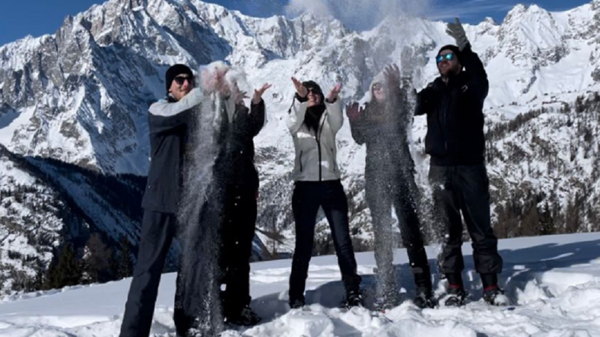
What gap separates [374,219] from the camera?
7.28 metres

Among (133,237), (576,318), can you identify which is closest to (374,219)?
(576,318)

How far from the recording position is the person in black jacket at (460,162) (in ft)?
22.8

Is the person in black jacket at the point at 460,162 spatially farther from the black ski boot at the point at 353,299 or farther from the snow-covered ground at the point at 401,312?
the black ski boot at the point at 353,299

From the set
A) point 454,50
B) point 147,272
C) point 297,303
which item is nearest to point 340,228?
point 297,303

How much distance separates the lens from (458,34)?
23.3 feet

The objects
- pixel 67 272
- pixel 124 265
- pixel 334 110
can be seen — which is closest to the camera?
pixel 334 110

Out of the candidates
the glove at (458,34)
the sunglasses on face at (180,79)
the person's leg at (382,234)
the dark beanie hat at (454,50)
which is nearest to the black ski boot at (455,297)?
the person's leg at (382,234)

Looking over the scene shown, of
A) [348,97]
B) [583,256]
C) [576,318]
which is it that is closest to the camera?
[576,318]

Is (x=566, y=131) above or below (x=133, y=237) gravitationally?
above

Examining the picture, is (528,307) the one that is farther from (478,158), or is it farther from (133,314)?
(133,314)

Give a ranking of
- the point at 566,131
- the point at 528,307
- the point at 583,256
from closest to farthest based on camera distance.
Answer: the point at 528,307
the point at 583,256
the point at 566,131

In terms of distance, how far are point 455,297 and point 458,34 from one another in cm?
280

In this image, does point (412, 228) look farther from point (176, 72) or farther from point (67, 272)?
point (67, 272)

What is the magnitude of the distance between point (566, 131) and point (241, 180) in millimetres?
201236
